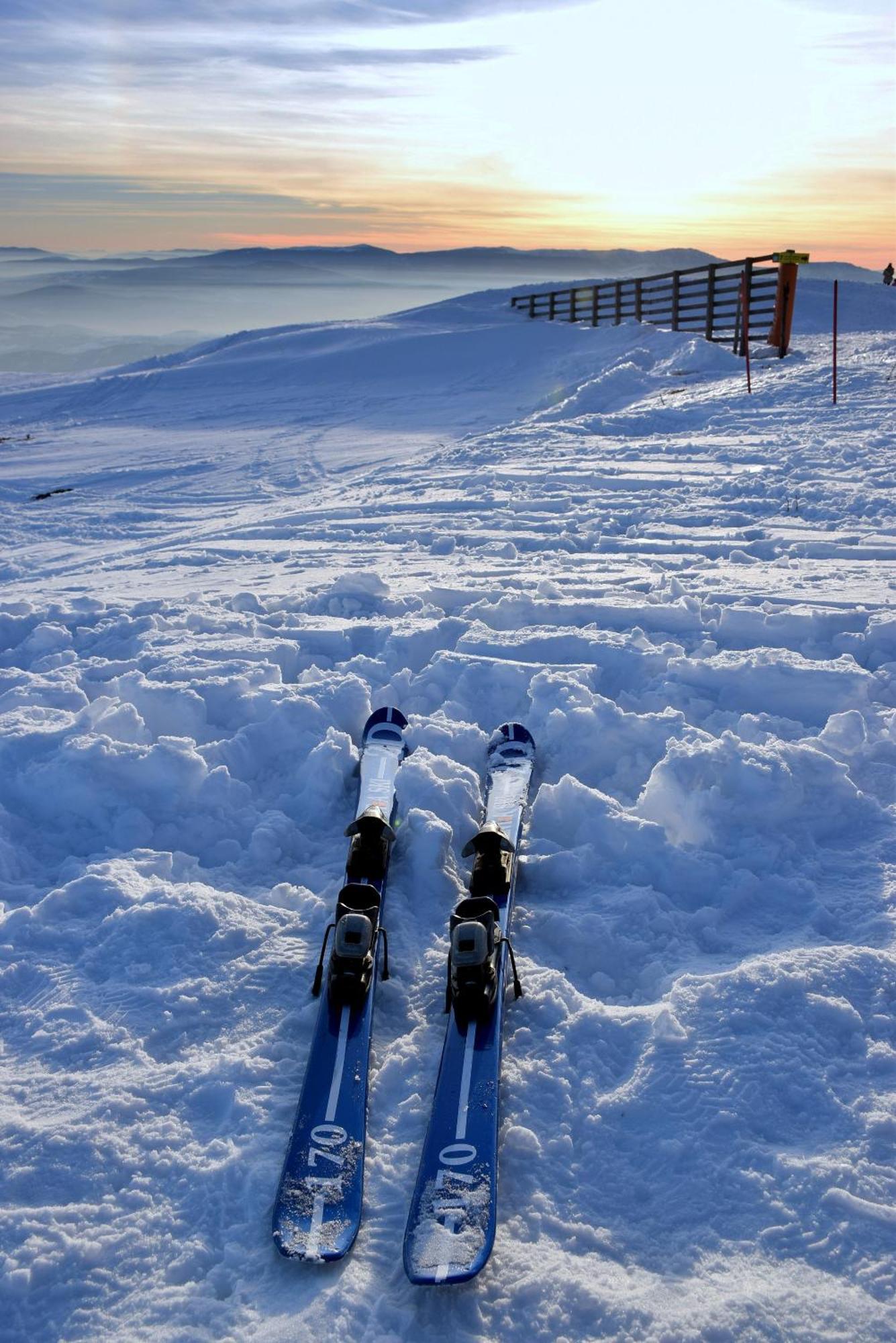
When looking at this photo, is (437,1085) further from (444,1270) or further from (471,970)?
(444,1270)

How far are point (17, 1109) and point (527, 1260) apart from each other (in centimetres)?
157

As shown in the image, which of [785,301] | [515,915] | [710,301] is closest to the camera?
[515,915]

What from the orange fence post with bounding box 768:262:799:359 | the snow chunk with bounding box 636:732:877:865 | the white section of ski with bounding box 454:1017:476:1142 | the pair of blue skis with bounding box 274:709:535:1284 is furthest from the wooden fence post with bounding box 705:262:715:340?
the white section of ski with bounding box 454:1017:476:1142

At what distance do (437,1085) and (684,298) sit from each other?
23.1 metres

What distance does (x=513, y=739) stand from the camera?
4.60 m

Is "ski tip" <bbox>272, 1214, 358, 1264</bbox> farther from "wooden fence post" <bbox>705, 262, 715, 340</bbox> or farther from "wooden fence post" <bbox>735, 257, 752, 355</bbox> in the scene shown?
"wooden fence post" <bbox>705, 262, 715, 340</bbox>

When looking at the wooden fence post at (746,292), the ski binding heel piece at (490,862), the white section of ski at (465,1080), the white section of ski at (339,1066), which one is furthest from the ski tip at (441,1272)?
the wooden fence post at (746,292)

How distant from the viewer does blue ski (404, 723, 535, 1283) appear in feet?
8.03

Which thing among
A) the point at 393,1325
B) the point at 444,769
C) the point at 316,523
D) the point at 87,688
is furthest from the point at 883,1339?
the point at 316,523

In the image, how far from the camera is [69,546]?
9664 millimetres

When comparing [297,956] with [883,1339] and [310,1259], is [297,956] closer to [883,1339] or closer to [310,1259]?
[310,1259]

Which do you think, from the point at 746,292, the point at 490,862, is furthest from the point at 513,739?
the point at 746,292

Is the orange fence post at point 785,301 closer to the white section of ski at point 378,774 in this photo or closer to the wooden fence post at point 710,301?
the wooden fence post at point 710,301

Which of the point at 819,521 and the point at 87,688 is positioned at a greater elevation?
the point at 819,521
